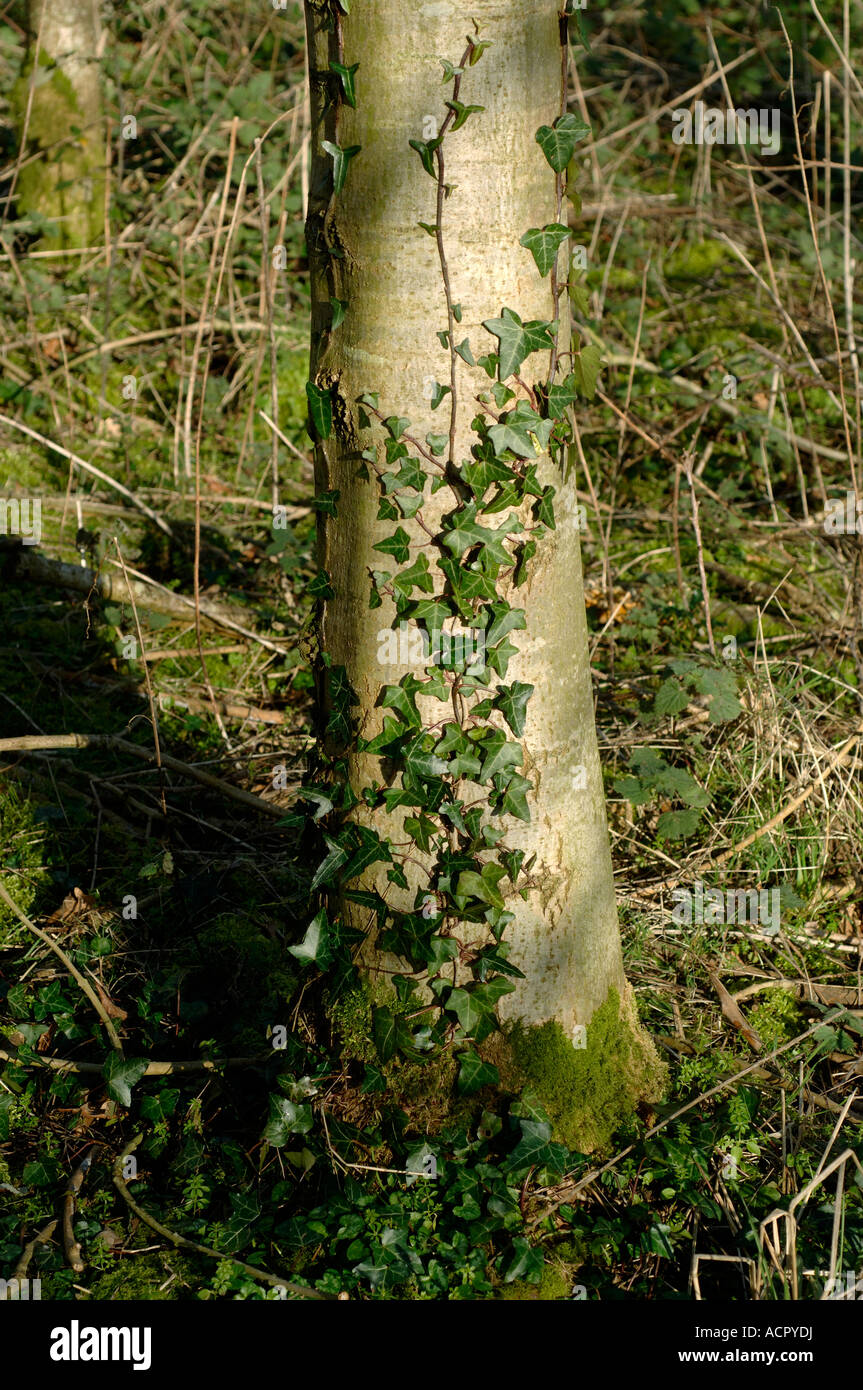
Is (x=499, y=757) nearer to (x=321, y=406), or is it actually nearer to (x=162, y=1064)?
(x=321, y=406)

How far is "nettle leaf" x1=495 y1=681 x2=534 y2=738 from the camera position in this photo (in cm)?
215

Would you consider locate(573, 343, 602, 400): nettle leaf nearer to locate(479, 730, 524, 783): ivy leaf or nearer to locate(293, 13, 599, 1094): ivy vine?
locate(293, 13, 599, 1094): ivy vine

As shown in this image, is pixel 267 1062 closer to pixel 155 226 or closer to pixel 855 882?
pixel 855 882

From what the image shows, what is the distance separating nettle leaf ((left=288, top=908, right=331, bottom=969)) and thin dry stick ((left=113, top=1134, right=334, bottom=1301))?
0.59 m

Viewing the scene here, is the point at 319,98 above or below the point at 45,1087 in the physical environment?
above

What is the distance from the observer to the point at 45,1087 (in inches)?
104

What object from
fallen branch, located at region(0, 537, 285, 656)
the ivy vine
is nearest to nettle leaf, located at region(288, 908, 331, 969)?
the ivy vine

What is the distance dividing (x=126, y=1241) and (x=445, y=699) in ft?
4.38

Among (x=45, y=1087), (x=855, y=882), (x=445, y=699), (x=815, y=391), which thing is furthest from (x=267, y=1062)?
(x=815, y=391)

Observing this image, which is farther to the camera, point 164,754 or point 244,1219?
point 164,754

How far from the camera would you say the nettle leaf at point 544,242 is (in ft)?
6.39

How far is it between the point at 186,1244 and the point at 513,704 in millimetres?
1288

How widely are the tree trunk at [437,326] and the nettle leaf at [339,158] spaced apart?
12 mm

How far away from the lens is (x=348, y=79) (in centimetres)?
185
